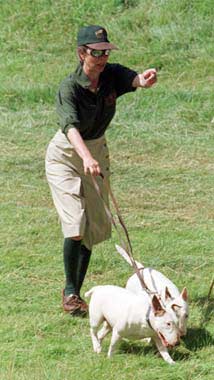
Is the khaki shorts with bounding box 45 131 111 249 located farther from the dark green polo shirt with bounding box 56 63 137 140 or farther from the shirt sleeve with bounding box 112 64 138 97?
the shirt sleeve with bounding box 112 64 138 97

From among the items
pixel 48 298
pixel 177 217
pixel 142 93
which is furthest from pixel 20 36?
pixel 48 298

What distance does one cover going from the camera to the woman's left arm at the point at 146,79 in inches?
236

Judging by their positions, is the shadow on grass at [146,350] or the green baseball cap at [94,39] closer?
the shadow on grass at [146,350]

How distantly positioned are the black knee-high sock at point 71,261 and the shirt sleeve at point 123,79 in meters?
0.93

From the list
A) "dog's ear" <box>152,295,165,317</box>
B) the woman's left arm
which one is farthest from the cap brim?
"dog's ear" <box>152,295,165,317</box>

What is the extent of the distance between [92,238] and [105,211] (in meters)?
0.18

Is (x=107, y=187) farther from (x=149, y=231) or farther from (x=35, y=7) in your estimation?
(x=35, y=7)

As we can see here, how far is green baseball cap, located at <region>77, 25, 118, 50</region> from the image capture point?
228 inches

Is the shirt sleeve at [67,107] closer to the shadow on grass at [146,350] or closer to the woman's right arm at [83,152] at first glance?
the woman's right arm at [83,152]

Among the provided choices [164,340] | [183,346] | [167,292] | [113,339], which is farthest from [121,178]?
[164,340]

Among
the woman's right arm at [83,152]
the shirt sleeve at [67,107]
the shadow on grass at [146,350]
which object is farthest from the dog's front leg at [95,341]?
the shirt sleeve at [67,107]

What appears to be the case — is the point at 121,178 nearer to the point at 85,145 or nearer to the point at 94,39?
the point at 85,145

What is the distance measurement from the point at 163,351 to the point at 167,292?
0.31 metres

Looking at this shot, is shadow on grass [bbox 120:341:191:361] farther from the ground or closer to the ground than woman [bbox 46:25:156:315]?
closer to the ground
